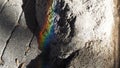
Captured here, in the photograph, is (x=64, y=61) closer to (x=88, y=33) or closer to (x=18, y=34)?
(x=88, y=33)

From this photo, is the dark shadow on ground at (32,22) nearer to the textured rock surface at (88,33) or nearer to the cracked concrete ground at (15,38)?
the cracked concrete ground at (15,38)

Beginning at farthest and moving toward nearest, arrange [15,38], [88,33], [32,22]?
[32,22]
[15,38]
[88,33]

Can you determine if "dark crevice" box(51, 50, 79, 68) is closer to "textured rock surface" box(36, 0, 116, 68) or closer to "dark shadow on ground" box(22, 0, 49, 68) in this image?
"textured rock surface" box(36, 0, 116, 68)

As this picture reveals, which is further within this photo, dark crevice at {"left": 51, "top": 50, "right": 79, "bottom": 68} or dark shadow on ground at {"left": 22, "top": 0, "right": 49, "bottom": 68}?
dark shadow on ground at {"left": 22, "top": 0, "right": 49, "bottom": 68}

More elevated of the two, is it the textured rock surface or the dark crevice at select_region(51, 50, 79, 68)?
the textured rock surface

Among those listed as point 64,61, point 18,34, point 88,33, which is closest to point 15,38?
point 18,34

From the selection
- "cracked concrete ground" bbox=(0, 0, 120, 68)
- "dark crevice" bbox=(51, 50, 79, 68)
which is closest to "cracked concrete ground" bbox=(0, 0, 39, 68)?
"cracked concrete ground" bbox=(0, 0, 120, 68)

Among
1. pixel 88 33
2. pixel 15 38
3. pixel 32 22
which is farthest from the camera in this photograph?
pixel 32 22

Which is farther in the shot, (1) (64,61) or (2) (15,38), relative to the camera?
(2) (15,38)

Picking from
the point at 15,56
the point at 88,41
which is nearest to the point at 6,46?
the point at 15,56
